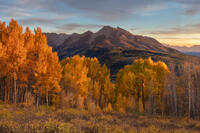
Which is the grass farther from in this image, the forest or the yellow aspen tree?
the yellow aspen tree

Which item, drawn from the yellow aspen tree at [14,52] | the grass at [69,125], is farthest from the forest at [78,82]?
the grass at [69,125]

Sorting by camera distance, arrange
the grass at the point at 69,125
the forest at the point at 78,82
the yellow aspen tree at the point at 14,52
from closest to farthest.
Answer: the grass at the point at 69,125
the yellow aspen tree at the point at 14,52
the forest at the point at 78,82

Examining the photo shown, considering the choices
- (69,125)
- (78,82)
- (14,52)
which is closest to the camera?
(69,125)

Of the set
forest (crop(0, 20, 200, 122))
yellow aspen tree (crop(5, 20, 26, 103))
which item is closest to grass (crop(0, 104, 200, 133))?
forest (crop(0, 20, 200, 122))

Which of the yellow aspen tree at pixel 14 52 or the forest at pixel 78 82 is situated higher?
the yellow aspen tree at pixel 14 52

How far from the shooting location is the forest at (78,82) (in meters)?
22.8

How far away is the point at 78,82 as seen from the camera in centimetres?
2983

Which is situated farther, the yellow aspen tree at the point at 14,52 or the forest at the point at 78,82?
the forest at the point at 78,82

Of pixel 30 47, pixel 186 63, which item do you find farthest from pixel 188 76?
pixel 30 47

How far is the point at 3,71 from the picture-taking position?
21.9m

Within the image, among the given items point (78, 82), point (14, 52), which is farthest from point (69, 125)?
point (78, 82)

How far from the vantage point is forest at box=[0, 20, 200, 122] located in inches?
897

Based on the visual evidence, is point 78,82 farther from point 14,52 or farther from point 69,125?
point 69,125

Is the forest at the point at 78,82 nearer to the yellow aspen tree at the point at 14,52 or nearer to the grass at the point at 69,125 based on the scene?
the yellow aspen tree at the point at 14,52
